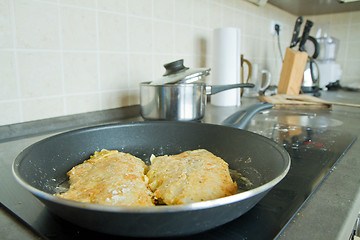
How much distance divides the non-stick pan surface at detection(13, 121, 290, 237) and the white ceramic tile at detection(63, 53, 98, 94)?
0.31 meters

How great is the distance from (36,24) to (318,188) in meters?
0.82

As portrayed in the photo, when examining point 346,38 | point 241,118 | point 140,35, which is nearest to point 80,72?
point 140,35

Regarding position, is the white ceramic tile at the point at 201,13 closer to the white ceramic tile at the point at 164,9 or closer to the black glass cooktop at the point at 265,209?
the white ceramic tile at the point at 164,9

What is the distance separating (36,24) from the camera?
78 centimetres

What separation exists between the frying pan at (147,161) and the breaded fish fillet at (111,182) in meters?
0.06

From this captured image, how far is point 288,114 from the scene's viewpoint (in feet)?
3.97

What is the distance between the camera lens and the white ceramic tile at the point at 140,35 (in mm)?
1049

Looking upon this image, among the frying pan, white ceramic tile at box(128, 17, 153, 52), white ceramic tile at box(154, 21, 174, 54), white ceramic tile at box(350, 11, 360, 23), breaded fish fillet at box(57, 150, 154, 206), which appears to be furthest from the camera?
white ceramic tile at box(350, 11, 360, 23)

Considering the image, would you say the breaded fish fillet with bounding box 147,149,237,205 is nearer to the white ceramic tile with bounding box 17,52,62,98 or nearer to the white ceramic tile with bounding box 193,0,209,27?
the white ceramic tile with bounding box 17,52,62,98

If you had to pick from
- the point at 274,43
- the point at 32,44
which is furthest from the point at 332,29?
the point at 32,44

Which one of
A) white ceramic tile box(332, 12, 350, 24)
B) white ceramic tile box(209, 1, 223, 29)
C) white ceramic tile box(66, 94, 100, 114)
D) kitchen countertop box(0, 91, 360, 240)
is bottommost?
kitchen countertop box(0, 91, 360, 240)

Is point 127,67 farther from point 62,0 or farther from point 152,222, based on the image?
point 152,222

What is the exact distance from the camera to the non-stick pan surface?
10.9 inches

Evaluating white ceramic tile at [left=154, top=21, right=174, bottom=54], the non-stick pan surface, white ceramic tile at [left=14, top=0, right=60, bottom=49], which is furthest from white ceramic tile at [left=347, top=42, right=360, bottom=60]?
white ceramic tile at [left=14, top=0, right=60, bottom=49]
